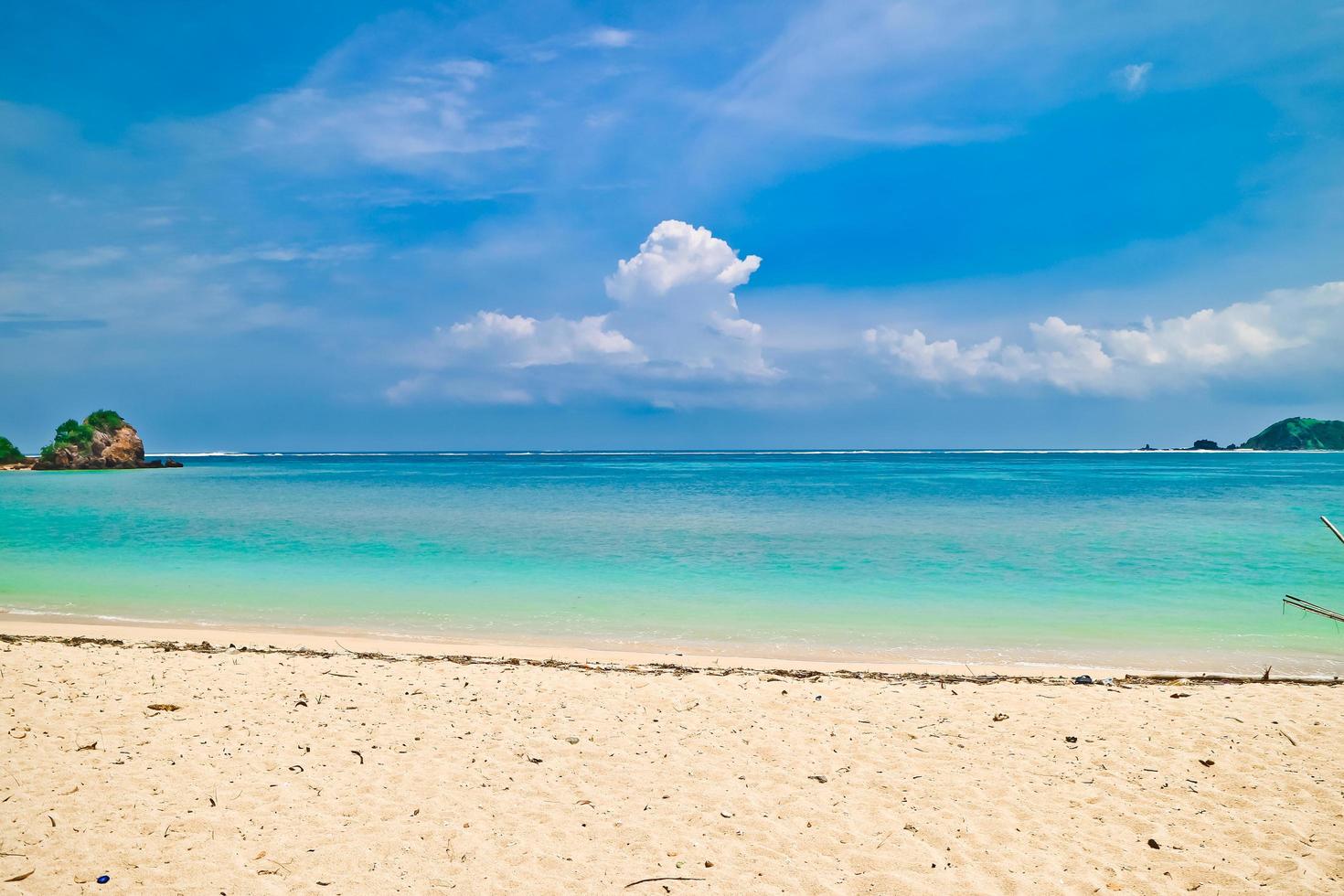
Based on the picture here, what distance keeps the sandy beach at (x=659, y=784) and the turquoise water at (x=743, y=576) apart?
11.4 feet

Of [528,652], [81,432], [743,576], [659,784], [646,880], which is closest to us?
[646,880]

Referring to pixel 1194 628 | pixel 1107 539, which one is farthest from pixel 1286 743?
pixel 1107 539

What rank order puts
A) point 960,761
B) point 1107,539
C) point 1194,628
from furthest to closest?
point 1107,539 < point 1194,628 < point 960,761

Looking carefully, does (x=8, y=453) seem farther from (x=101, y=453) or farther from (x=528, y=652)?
(x=528, y=652)

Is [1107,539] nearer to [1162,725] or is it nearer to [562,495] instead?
[1162,725]

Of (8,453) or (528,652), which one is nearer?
(528,652)

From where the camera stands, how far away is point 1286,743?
6.79 meters

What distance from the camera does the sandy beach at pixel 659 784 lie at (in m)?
4.81

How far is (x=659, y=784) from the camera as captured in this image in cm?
610

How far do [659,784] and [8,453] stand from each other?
127924 millimetres

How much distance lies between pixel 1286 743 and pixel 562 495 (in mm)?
42910

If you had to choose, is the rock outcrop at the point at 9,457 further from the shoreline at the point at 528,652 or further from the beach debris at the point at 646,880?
the beach debris at the point at 646,880

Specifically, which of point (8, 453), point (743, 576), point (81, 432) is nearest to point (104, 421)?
point (81, 432)

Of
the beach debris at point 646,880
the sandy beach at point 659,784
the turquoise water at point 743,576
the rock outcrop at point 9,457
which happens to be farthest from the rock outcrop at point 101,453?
the beach debris at point 646,880
